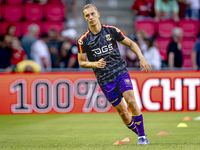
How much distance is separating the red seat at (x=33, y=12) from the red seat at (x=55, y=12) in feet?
0.97

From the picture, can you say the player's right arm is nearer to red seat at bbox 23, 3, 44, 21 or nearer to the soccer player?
the soccer player

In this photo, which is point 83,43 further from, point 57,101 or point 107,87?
point 57,101

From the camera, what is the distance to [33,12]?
16.6m

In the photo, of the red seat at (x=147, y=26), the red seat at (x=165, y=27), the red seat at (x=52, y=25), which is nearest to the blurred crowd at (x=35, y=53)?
the red seat at (x=52, y=25)

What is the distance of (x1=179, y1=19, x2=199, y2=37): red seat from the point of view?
16.1 metres

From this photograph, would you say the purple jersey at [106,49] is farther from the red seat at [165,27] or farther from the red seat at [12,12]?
the red seat at [12,12]

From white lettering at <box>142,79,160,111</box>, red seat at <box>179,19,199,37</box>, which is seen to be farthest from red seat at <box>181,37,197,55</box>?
white lettering at <box>142,79,160,111</box>

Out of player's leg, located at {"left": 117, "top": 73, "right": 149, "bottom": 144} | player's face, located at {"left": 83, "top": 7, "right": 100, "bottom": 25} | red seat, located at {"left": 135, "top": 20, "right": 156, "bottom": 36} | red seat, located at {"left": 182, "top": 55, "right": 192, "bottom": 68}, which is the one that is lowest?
red seat, located at {"left": 182, "top": 55, "right": 192, "bottom": 68}

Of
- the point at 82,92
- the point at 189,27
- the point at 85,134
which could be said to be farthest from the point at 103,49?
the point at 189,27

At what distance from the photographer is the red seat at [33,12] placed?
1653 centimetres

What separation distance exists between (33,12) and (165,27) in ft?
18.4

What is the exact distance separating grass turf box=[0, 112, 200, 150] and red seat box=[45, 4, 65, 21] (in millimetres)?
6292

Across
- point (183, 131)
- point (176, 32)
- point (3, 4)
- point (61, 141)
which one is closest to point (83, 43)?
point (61, 141)

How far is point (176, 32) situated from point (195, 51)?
3.28ft
